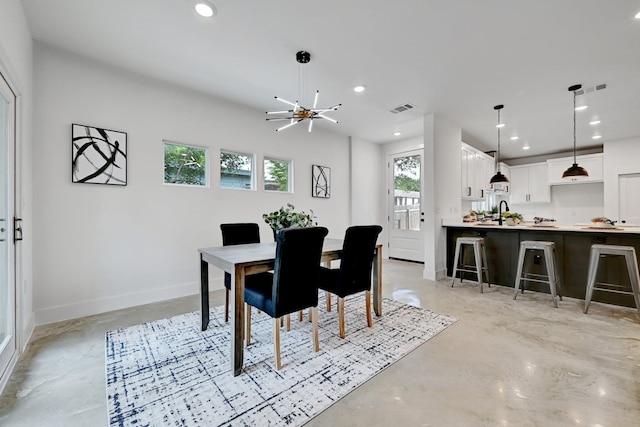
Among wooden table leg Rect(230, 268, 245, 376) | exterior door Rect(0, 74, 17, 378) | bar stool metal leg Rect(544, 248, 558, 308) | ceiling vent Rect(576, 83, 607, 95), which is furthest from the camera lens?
ceiling vent Rect(576, 83, 607, 95)

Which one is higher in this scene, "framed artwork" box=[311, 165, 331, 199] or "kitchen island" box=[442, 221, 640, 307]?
"framed artwork" box=[311, 165, 331, 199]

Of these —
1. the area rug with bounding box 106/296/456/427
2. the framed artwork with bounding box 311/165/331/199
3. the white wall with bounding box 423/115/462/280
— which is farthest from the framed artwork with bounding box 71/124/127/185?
the white wall with bounding box 423/115/462/280

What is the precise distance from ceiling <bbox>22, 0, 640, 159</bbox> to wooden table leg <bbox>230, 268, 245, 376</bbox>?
2.14m

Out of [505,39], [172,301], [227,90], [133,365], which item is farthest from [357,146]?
[133,365]

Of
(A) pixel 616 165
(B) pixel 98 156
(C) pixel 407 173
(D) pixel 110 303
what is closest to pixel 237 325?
(D) pixel 110 303

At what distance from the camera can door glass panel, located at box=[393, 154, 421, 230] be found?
6.07 meters

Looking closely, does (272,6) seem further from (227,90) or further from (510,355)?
(510,355)

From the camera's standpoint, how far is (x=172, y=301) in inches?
133

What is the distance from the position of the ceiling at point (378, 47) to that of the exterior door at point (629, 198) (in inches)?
91.3

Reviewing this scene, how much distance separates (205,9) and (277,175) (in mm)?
2698

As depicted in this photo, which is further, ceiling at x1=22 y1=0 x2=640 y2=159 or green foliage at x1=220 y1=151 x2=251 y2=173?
green foliage at x1=220 y1=151 x2=251 y2=173

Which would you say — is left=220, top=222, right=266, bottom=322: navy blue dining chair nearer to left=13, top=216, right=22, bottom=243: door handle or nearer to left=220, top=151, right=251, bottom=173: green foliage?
left=220, top=151, right=251, bottom=173: green foliage

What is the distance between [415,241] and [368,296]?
3.76 metres

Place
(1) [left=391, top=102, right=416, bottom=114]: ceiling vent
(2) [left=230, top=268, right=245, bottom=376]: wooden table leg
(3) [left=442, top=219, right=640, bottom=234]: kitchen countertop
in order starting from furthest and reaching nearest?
(1) [left=391, top=102, right=416, bottom=114]: ceiling vent, (3) [left=442, top=219, right=640, bottom=234]: kitchen countertop, (2) [left=230, top=268, right=245, bottom=376]: wooden table leg
